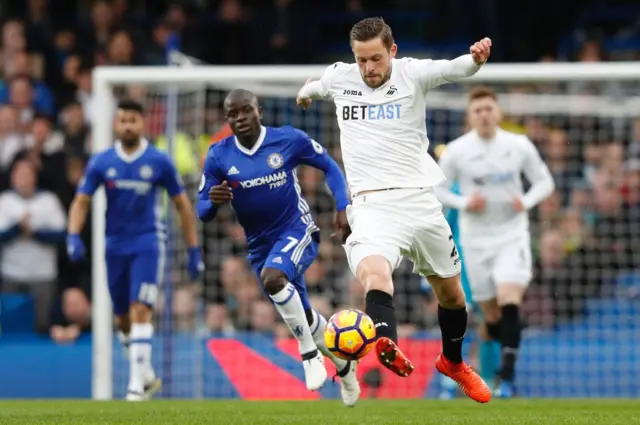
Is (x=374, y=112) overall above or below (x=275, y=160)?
above

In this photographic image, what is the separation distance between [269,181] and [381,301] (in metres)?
2.56

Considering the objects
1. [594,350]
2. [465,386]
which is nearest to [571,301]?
[594,350]

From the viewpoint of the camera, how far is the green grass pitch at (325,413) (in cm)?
842

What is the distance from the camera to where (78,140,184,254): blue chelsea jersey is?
40.5 feet

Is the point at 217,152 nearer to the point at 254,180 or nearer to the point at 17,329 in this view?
the point at 254,180

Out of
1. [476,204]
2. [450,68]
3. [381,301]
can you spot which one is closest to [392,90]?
[450,68]

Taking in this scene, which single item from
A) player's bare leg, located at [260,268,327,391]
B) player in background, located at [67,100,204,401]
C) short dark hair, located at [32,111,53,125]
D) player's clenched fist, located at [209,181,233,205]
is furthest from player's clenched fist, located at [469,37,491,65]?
short dark hair, located at [32,111,53,125]

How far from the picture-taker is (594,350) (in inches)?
555

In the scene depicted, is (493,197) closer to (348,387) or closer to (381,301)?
(348,387)

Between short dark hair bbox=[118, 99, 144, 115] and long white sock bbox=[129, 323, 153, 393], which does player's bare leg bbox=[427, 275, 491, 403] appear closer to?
long white sock bbox=[129, 323, 153, 393]

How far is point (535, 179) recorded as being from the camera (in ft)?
40.9

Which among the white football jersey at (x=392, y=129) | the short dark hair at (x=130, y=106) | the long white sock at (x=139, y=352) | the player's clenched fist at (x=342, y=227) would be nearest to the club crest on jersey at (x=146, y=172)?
the short dark hair at (x=130, y=106)

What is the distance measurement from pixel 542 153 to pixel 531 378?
2.61 m

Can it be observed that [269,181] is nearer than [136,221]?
Yes
